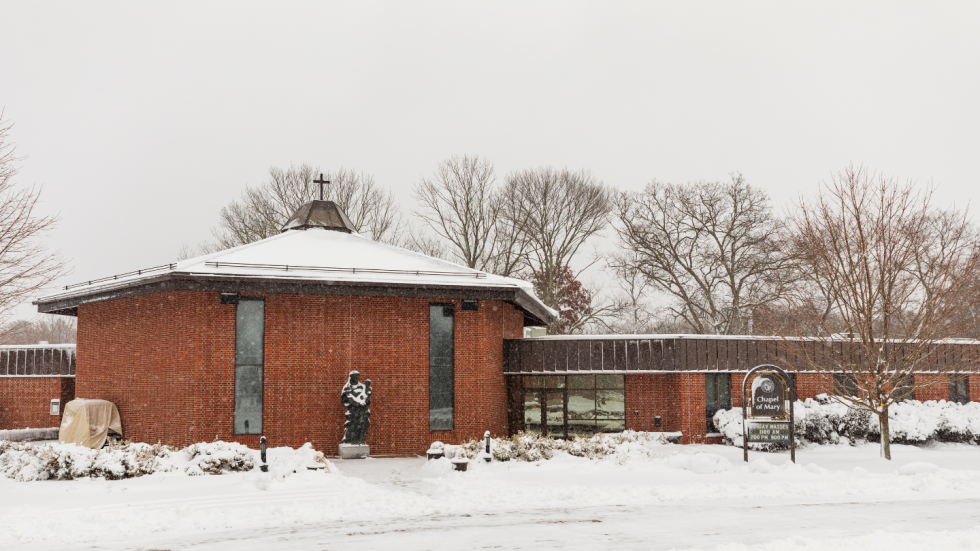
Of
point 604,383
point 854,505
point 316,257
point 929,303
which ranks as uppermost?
point 316,257

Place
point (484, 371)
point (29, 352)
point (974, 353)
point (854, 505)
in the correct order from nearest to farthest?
1. point (854, 505)
2. point (484, 371)
3. point (974, 353)
4. point (29, 352)

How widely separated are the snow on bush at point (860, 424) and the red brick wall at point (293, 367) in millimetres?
6830

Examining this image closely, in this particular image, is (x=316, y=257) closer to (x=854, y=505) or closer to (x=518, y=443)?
(x=518, y=443)

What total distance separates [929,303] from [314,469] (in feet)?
44.2

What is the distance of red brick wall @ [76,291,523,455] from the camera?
18.7m

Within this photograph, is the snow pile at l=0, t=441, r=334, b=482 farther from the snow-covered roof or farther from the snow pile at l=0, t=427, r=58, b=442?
the snow pile at l=0, t=427, r=58, b=442

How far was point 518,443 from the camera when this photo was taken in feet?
57.5

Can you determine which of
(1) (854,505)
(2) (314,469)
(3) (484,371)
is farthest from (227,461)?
(1) (854,505)

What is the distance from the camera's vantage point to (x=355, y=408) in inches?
740

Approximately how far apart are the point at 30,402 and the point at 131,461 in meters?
16.1

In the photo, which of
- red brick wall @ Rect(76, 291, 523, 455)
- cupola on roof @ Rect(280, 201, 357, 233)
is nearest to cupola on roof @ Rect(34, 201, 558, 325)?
red brick wall @ Rect(76, 291, 523, 455)

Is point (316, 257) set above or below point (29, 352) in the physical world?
above

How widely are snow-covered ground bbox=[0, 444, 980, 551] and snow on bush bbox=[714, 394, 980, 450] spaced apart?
364cm

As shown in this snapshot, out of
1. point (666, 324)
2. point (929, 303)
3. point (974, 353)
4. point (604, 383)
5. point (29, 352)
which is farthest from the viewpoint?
point (666, 324)
